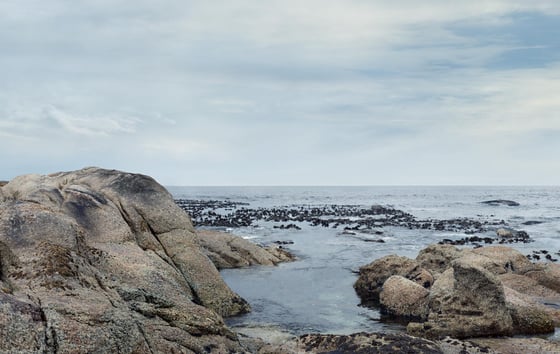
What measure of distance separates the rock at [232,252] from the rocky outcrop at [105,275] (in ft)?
31.4

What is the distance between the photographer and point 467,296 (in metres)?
16.4

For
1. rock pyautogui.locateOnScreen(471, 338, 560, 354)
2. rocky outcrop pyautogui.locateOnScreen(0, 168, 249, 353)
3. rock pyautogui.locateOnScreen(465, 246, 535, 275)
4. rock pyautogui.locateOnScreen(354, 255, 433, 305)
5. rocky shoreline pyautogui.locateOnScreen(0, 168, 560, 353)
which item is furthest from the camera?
rock pyautogui.locateOnScreen(465, 246, 535, 275)

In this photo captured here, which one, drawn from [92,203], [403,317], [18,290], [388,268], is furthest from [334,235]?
[18,290]

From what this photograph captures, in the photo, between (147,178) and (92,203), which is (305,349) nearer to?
(92,203)

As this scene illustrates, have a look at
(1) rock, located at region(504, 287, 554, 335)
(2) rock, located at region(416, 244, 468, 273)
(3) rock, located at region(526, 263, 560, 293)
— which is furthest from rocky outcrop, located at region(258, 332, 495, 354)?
(2) rock, located at region(416, 244, 468, 273)

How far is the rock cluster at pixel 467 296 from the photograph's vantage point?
15562 mm

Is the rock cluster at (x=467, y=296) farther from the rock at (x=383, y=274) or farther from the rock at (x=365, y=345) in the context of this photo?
the rock at (x=365, y=345)

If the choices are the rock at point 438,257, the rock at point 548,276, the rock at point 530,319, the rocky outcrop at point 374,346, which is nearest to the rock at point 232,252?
the rock at point 438,257

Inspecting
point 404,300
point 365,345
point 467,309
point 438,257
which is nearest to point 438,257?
point 438,257

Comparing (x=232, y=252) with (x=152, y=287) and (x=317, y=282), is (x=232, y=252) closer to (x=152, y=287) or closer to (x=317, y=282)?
(x=317, y=282)

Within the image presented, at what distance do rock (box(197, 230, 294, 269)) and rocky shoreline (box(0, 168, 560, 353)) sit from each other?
818 centimetres

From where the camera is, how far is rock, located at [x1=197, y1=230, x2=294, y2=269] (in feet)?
91.8

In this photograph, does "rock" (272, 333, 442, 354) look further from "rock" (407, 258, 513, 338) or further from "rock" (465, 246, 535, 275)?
"rock" (465, 246, 535, 275)

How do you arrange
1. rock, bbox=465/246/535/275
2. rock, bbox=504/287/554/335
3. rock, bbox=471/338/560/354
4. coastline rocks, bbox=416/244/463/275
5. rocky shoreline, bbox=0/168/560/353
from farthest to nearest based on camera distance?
coastline rocks, bbox=416/244/463/275
rock, bbox=465/246/535/275
rock, bbox=504/287/554/335
rock, bbox=471/338/560/354
rocky shoreline, bbox=0/168/560/353
